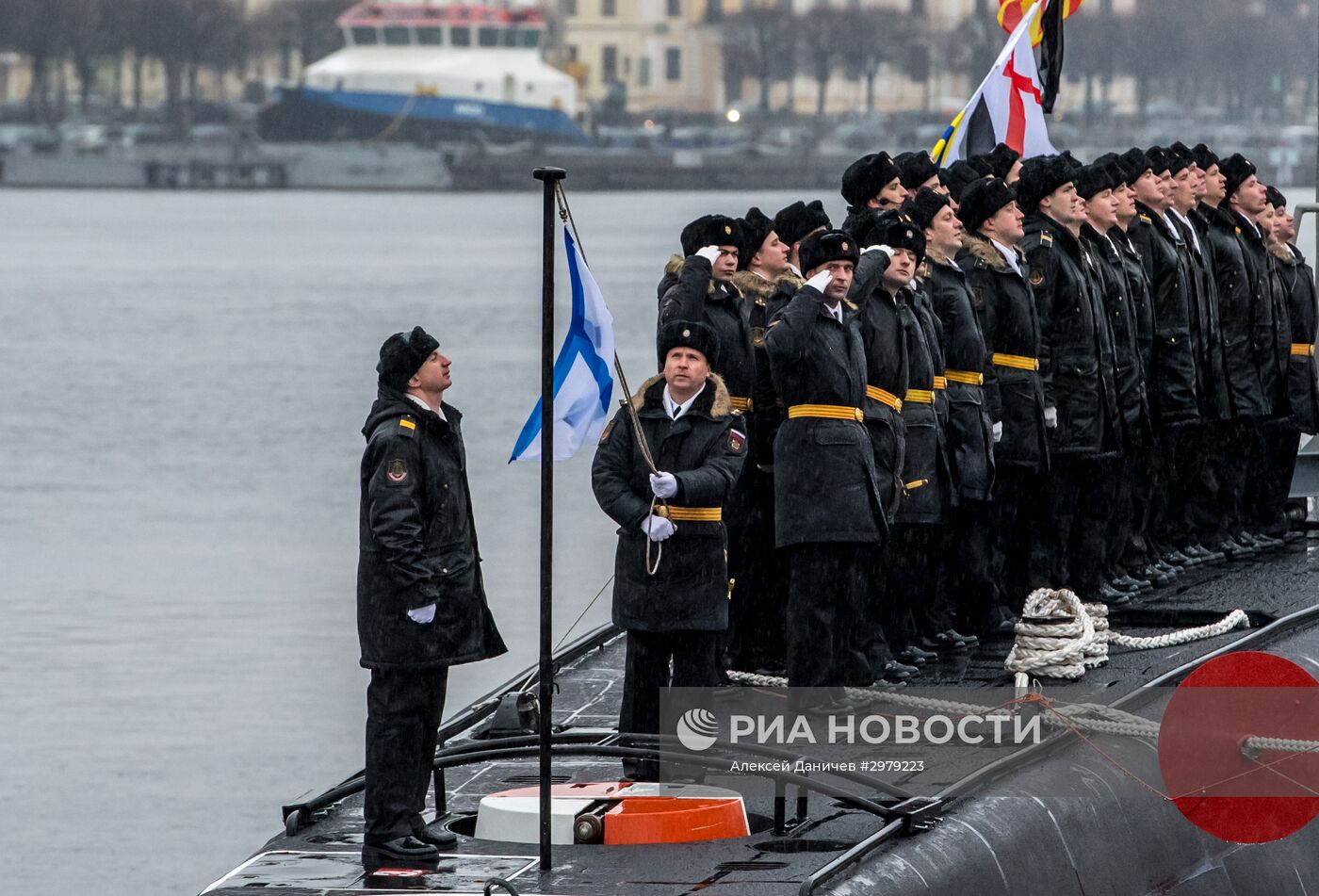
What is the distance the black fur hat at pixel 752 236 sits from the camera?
10.2 metres

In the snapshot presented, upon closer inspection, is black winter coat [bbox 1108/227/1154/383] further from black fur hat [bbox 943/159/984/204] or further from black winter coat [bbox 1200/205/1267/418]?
black winter coat [bbox 1200/205/1267/418]

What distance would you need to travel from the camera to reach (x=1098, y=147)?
120m

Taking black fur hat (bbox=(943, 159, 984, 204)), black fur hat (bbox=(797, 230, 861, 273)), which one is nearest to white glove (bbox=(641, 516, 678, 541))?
black fur hat (bbox=(797, 230, 861, 273))

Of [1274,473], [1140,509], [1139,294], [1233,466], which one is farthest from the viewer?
[1274,473]

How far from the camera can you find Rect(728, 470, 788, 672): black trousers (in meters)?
10.2

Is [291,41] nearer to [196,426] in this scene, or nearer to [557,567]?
[196,426]

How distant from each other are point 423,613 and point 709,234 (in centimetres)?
299

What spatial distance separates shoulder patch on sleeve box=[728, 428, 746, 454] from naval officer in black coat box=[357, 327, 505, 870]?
3.88ft

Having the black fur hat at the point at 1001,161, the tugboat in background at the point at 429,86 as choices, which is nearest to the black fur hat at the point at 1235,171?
the black fur hat at the point at 1001,161

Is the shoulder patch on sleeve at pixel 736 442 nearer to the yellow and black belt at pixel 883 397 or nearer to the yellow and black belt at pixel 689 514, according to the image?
the yellow and black belt at pixel 689 514

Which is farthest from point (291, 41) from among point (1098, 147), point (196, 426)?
point (196, 426)

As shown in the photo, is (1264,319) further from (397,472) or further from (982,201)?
(397,472)

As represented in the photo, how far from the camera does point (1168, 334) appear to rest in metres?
12.3

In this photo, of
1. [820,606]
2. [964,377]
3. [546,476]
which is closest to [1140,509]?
[964,377]
